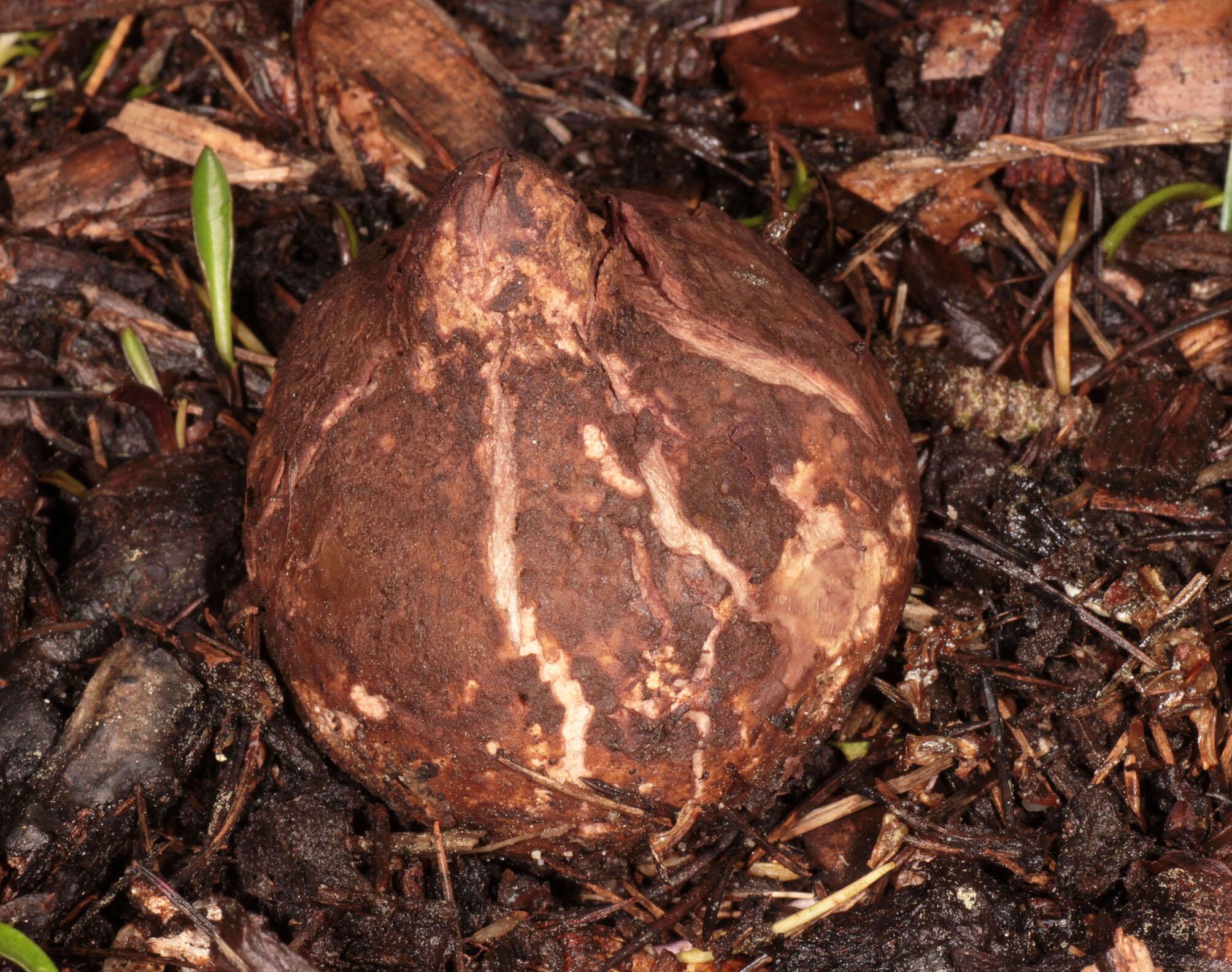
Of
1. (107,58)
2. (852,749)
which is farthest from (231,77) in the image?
(852,749)

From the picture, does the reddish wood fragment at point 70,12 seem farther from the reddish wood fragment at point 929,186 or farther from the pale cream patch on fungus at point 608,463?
the pale cream patch on fungus at point 608,463

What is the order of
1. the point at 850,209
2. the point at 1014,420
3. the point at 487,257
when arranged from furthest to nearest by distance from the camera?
the point at 850,209 → the point at 1014,420 → the point at 487,257

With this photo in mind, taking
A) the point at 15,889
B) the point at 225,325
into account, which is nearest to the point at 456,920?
the point at 15,889

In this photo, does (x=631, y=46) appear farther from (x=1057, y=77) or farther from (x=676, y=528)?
(x=676, y=528)

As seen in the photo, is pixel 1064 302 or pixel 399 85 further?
pixel 399 85

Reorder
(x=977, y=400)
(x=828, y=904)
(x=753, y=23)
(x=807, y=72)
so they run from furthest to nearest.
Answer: (x=753, y=23), (x=807, y=72), (x=977, y=400), (x=828, y=904)

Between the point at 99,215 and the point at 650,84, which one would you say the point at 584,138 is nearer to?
the point at 650,84

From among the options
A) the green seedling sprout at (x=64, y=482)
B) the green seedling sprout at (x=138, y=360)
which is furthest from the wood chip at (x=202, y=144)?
the green seedling sprout at (x=64, y=482)
